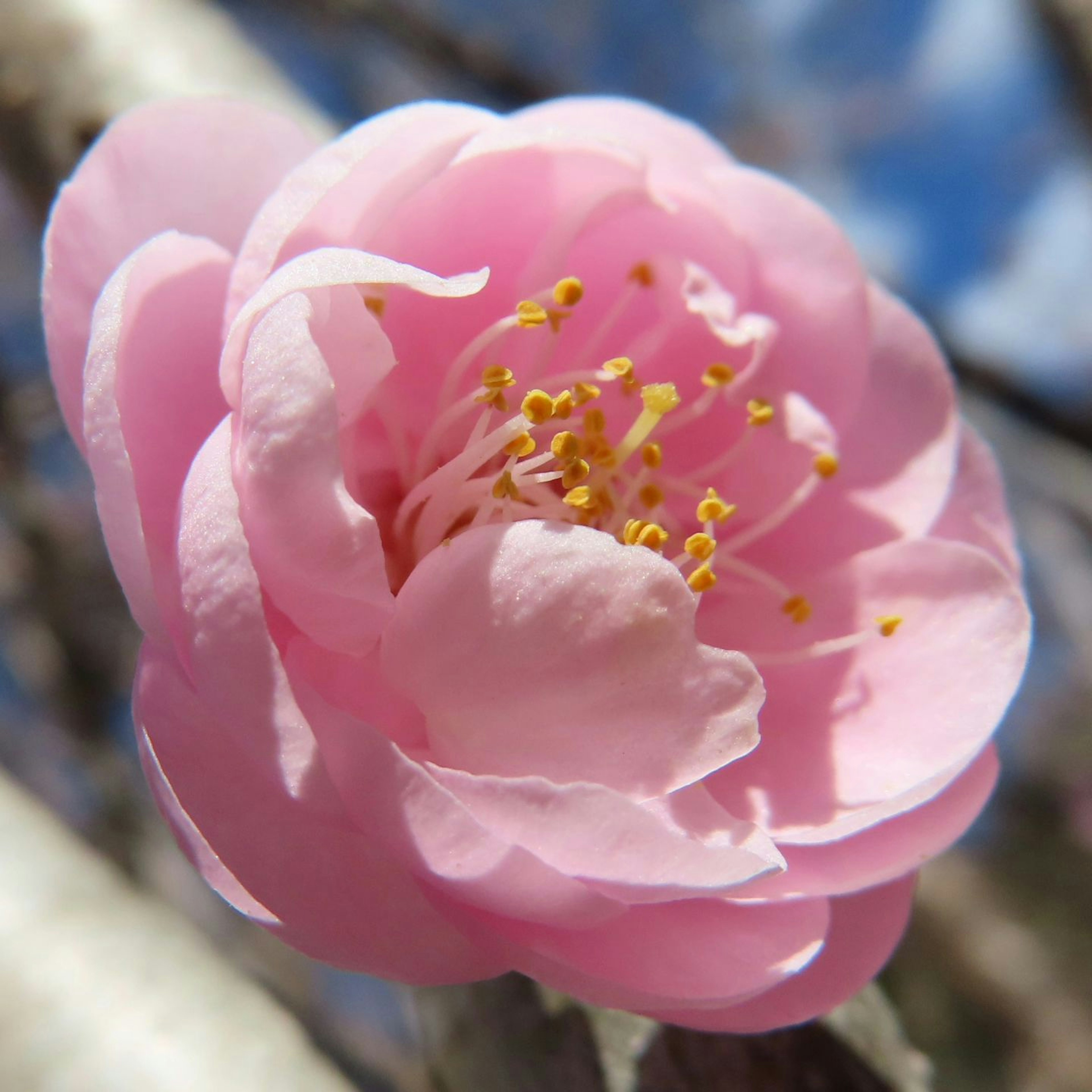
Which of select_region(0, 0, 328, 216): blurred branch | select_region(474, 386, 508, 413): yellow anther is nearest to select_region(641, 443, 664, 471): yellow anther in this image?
select_region(474, 386, 508, 413): yellow anther

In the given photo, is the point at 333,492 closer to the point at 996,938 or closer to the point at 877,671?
the point at 877,671

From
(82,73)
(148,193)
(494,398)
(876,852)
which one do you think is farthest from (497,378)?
(82,73)

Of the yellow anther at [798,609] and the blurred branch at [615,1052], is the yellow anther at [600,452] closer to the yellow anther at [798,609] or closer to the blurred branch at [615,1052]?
the yellow anther at [798,609]

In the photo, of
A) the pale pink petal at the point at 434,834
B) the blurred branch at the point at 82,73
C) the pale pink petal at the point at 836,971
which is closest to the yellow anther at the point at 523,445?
the pale pink petal at the point at 434,834

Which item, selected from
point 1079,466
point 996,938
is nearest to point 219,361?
point 1079,466

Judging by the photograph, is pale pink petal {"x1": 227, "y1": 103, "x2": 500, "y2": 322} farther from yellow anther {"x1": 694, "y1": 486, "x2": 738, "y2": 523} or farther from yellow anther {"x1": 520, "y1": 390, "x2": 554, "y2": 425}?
yellow anther {"x1": 694, "y1": 486, "x2": 738, "y2": 523}

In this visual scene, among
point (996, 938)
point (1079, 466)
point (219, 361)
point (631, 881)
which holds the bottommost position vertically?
point (996, 938)

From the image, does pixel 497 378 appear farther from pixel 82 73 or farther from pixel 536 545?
pixel 82 73

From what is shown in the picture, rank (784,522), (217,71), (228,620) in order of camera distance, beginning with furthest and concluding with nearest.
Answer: (217,71)
(784,522)
(228,620)
